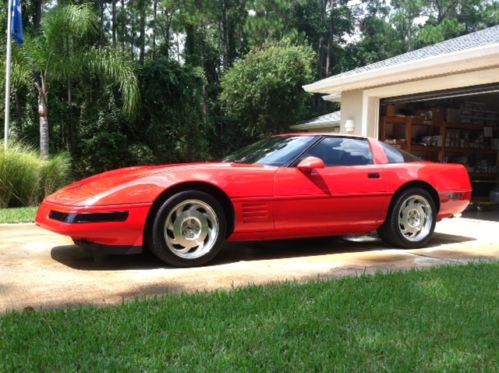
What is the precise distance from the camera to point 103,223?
176 inches

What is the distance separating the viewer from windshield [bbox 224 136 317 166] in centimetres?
556

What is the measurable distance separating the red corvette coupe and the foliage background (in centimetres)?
956

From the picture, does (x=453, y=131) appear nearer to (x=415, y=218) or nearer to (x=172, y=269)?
(x=415, y=218)

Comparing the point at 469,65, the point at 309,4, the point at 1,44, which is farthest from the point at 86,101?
the point at 309,4

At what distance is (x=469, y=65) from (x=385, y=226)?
404 centimetres

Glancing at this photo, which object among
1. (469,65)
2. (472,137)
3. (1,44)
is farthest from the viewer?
(1,44)

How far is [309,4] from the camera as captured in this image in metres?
36.7

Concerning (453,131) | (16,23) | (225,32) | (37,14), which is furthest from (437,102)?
(225,32)

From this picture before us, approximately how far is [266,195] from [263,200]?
5cm

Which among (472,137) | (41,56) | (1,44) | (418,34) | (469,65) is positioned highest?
(418,34)

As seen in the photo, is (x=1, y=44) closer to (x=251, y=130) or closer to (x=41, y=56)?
(x=41, y=56)

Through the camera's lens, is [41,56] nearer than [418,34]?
Yes

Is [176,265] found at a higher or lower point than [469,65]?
lower

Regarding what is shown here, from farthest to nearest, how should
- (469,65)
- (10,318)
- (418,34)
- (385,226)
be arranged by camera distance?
1. (418,34)
2. (469,65)
3. (385,226)
4. (10,318)
